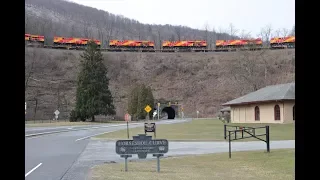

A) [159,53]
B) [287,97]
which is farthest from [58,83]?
[287,97]

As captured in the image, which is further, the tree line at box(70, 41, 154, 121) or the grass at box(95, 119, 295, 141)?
the tree line at box(70, 41, 154, 121)

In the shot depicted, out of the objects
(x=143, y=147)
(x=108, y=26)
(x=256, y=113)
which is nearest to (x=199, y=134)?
(x=256, y=113)

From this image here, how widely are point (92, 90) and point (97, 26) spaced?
77445mm

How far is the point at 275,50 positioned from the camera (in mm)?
93875

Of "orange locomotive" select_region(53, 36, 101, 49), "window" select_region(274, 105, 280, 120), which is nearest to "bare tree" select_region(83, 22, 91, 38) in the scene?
"orange locomotive" select_region(53, 36, 101, 49)

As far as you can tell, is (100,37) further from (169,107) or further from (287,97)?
(287,97)

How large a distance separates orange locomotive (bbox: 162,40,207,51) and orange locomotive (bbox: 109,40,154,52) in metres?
4.53

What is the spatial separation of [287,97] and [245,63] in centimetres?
3521

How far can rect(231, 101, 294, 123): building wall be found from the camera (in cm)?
3950

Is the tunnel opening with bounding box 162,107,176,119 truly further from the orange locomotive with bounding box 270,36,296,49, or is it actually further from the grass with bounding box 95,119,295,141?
the grass with bounding box 95,119,295,141

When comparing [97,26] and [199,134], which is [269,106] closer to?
[199,134]

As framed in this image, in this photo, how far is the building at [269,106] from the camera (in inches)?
1555

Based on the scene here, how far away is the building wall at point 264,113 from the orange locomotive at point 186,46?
193 feet

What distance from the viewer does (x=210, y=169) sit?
12555 millimetres
